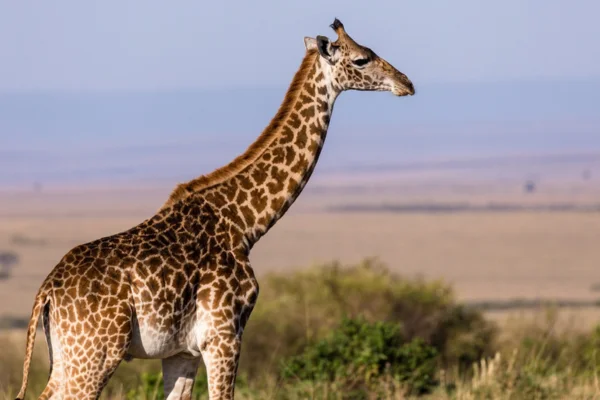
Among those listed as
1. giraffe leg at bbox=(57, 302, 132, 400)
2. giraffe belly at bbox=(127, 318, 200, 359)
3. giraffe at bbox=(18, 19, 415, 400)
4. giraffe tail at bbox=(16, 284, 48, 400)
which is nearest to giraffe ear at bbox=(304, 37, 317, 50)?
giraffe at bbox=(18, 19, 415, 400)

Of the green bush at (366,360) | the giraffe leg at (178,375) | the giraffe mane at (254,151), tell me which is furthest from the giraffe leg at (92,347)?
the green bush at (366,360)

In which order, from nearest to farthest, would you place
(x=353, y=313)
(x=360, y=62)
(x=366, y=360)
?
(x=360, y=62)
(x=366, y=360)
(x=353, y=313)

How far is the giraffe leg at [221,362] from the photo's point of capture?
30.9 ft

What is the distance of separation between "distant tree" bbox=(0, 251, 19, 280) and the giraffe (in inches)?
2254

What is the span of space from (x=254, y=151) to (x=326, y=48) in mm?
877

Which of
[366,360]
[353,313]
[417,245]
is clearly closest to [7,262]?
[417,245]

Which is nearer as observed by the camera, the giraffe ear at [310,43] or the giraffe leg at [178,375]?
the giraffe leg at [178,375]

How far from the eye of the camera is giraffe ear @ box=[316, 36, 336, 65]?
9859 mm

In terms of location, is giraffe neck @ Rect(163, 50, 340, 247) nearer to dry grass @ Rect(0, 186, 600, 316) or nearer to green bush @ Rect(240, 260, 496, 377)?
green bush @ Rect(240, 260, 496, 377)

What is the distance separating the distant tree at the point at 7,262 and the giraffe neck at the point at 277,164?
188ft

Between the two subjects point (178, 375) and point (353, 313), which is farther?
point (353, 313)

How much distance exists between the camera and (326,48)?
32.6 feet

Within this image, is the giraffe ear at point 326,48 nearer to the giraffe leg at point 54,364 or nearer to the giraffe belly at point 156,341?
the giraffe belly at point 156,341

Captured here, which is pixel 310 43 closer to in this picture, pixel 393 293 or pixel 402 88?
pixel 402 88
